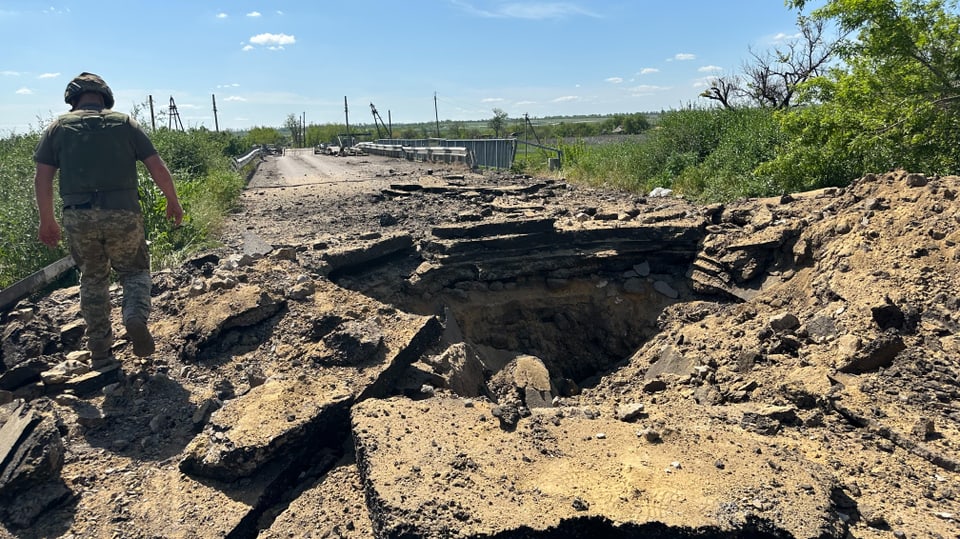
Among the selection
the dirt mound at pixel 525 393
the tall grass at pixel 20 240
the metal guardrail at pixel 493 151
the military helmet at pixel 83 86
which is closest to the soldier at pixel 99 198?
the military helmet at pixel 83 86

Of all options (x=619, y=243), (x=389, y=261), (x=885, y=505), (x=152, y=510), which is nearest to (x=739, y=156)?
(x=619, y=243)

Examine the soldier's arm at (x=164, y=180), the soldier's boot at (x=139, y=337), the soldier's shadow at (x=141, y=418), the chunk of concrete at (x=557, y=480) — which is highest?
the soldier's arm at (x=164, y=180)

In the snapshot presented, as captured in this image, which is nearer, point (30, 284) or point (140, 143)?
point (140, 143)

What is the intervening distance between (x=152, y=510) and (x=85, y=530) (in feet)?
0.92

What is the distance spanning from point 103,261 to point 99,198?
460mm

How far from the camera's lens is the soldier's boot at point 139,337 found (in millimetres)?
3770

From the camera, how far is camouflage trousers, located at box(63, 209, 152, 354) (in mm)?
3770

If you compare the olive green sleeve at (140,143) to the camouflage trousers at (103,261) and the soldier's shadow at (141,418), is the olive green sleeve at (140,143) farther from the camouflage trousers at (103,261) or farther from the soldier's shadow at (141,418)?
the soldier's shadow at (141,418)

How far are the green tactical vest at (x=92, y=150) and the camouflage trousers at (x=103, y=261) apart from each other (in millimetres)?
188

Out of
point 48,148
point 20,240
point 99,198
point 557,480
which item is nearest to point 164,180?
point 99,198

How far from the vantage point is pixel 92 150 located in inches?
145

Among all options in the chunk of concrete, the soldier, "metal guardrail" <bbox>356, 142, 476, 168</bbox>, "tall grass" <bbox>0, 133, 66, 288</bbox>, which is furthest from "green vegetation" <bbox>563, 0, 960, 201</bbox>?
"metal guardrail" <bbox>356, 142, 476, 168</bbox>

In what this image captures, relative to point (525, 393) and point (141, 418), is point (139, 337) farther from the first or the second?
point (525, 393)

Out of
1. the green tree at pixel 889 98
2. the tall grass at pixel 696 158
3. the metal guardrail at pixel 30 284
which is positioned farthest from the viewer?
the tall grass at pixel 696 158
